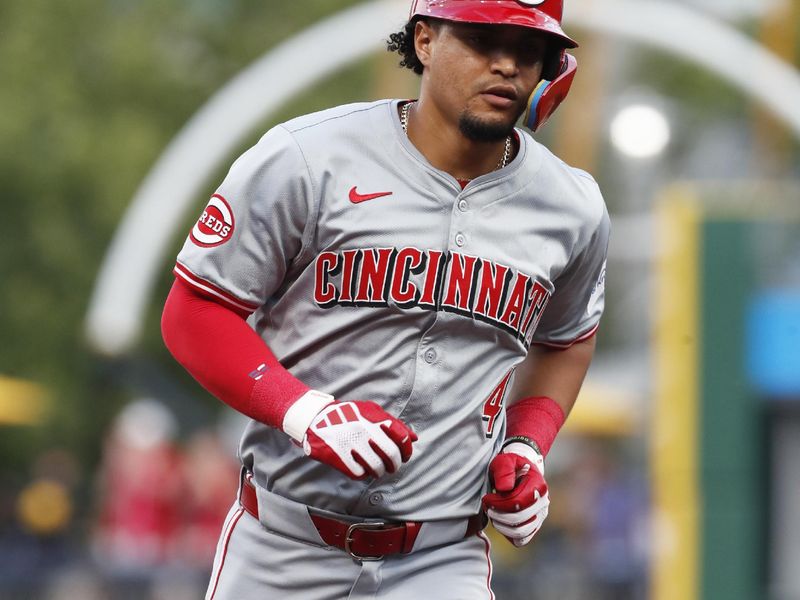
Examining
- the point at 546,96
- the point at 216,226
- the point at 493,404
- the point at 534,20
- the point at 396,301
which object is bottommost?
the point at 493,404

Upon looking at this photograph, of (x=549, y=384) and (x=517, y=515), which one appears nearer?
(x=517, y=515)

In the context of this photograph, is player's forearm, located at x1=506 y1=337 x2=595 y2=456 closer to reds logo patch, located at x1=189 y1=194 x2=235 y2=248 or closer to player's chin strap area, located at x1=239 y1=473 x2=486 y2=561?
player's chin strap area, located at x1=239 y1=473 x2=486 y2=561

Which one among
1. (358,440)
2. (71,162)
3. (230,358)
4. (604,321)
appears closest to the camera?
(358,440)

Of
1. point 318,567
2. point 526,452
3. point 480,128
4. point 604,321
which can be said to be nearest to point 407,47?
point 480,128

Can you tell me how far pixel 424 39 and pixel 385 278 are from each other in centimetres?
58

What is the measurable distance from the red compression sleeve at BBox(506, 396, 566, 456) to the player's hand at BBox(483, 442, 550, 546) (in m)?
0.20

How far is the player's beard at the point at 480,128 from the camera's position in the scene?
3770 millimetres

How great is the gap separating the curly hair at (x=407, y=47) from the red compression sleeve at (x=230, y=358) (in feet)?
2.68

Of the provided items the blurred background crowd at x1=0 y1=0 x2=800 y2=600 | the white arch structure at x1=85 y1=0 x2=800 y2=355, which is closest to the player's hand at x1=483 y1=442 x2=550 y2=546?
the blurred background crowd at x1=0 y1=0 x2=800 y2=600

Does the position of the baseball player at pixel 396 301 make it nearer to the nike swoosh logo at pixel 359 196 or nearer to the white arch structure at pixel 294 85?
the nike swoosh logo at pixel 359 196

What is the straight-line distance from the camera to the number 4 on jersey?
3959mm

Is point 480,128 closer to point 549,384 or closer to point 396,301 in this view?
point 396,301

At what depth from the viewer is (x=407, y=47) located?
4.13 metres

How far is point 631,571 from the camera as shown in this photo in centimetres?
1273
